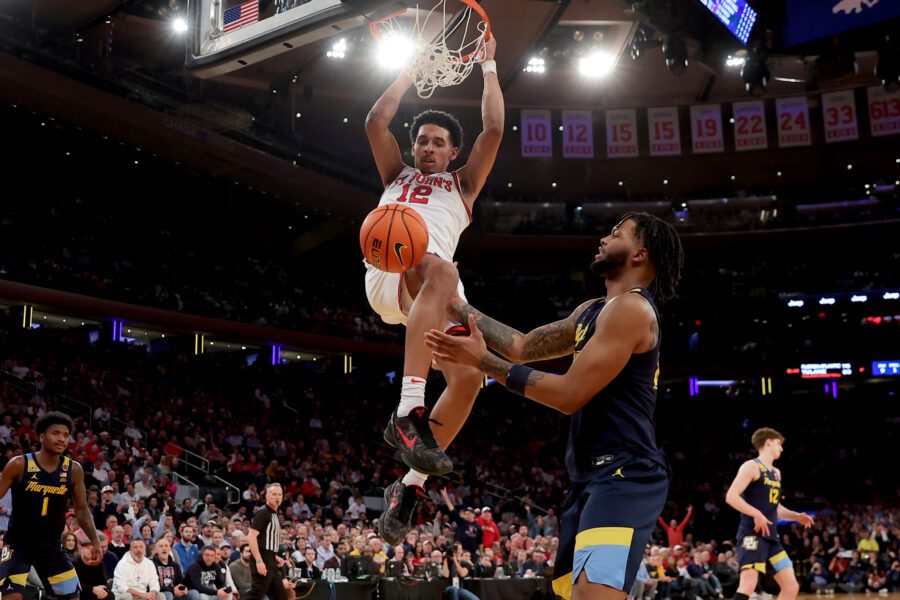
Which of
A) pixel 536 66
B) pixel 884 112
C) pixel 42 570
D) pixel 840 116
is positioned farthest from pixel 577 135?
pixel 42 570

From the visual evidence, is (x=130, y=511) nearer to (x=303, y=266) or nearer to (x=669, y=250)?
(x=669, y=250)

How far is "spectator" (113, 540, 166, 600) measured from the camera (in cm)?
1020

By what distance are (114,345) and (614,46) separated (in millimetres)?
14336

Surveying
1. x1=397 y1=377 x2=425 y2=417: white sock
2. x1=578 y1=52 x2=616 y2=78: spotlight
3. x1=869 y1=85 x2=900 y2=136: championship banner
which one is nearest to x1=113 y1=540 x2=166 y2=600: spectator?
x1=397 y1=377 x2=425 y2=417: white sock

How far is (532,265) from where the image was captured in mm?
A: 33875

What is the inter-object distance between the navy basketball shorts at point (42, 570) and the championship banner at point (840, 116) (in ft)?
83.5

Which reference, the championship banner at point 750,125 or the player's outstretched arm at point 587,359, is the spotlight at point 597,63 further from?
the player's outstretched arm at point 587,359

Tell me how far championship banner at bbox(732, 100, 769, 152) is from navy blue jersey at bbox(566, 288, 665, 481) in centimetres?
2522

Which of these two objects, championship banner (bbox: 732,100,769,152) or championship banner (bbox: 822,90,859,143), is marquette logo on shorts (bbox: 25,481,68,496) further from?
championship banner (bbox: 822,90,859,143)

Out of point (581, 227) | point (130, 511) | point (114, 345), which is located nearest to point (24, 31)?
point (114, 345)

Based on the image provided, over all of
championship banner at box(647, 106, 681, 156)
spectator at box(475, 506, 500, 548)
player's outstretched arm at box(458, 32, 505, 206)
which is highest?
championship banner at box(647, 106, 681, 156)

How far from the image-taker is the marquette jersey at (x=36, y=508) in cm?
696

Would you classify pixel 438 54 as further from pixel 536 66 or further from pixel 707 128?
pixel 707 128

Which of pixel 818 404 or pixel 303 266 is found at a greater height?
pixel 303 266
